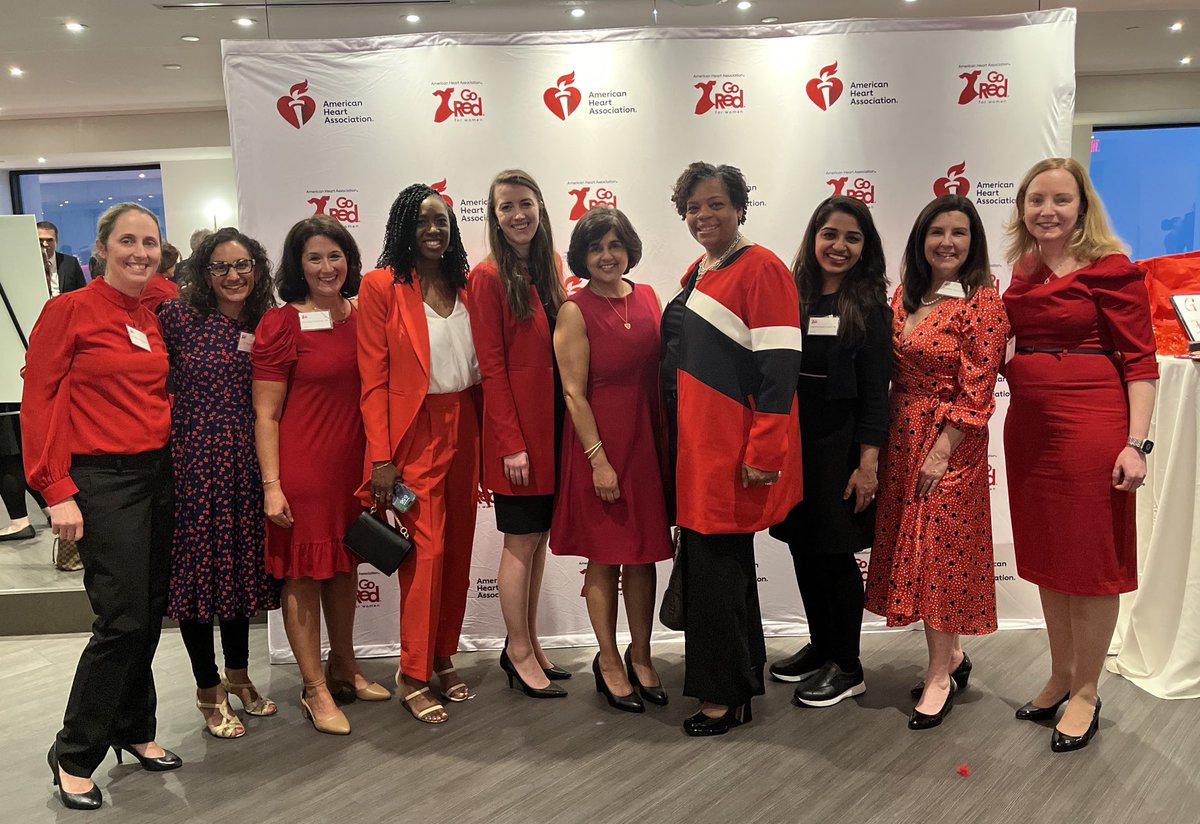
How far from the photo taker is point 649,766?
2.52 m

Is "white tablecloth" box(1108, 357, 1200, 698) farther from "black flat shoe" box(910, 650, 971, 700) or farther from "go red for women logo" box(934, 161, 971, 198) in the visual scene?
"go red for women logo" box(934, 161, 971, 198)

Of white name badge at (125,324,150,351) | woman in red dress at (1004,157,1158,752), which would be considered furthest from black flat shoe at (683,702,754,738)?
white name badge at (125,324,150,351)

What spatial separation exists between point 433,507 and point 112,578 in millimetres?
931

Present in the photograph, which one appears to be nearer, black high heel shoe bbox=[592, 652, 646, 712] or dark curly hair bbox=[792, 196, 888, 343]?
dark curly hair bbox=[792, 196, 888, 343]

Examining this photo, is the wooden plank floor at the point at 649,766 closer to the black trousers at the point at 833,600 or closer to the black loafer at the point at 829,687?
the black loafer at the point at 829,687

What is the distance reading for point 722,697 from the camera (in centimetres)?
262

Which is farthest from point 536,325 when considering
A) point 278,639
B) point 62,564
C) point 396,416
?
point 62,564

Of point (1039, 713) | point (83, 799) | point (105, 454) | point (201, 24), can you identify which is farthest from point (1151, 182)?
point (83, 799)

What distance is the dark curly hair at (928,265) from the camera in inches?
101

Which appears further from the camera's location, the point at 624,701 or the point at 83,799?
the point at 624,701

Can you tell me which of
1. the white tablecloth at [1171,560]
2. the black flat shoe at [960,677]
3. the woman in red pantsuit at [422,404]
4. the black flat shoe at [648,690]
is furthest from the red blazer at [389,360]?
the white tablecloth at [1171,560]

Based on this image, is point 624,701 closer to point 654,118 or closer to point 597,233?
point 597,233

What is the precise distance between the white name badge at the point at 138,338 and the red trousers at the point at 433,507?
0.80 m

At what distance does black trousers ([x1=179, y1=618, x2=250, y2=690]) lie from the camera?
8.95ft
